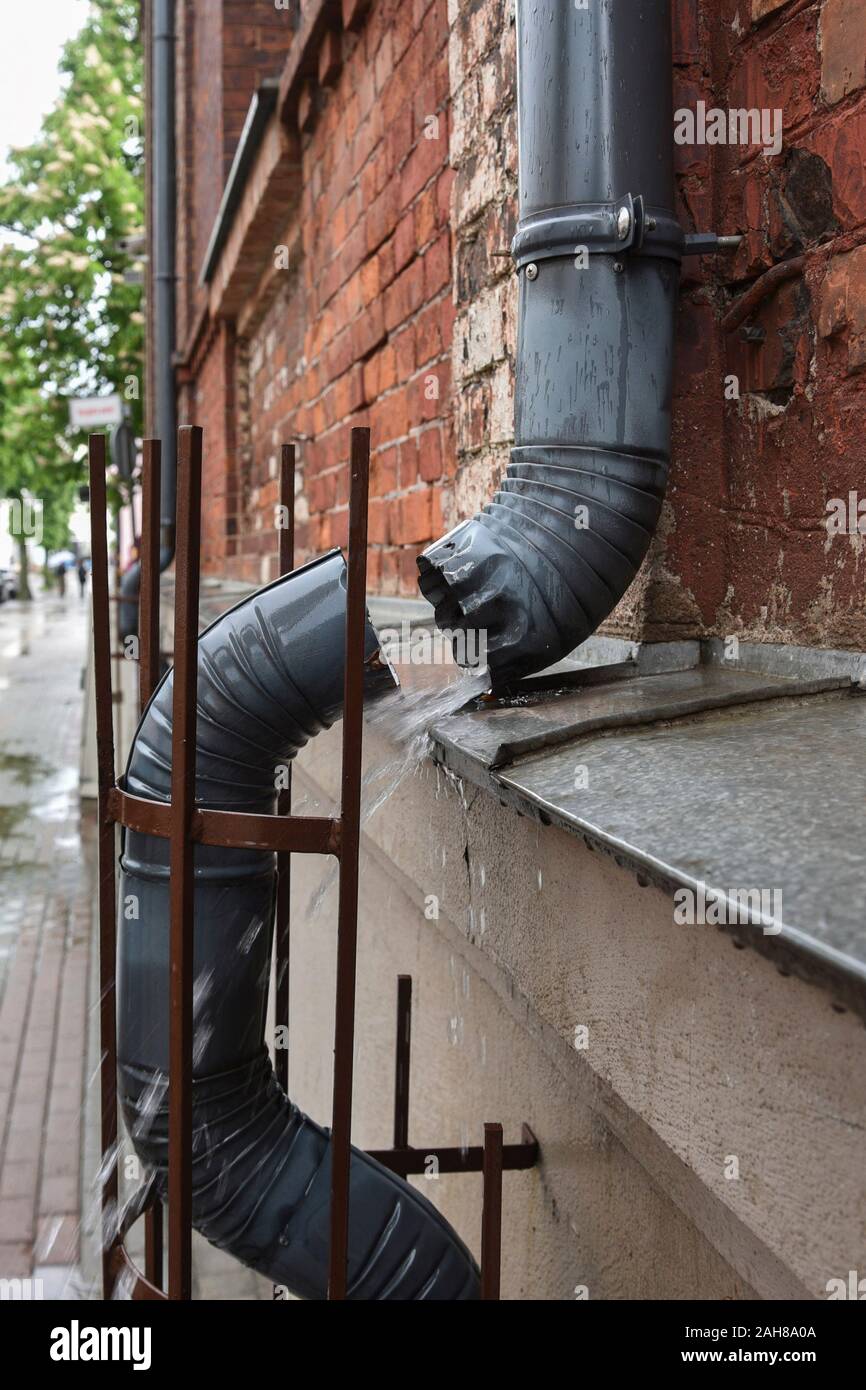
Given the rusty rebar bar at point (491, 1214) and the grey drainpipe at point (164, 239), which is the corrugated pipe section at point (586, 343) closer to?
the rusty rebar bar at point (491, 1214)

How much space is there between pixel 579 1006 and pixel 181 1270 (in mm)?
553

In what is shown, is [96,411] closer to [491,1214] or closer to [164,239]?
[164,239]

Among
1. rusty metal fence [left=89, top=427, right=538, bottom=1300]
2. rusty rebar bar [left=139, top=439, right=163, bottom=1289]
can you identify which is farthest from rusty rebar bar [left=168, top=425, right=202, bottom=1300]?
rusty rebar bar [left=139, top=439, right=163, bottom=1289]

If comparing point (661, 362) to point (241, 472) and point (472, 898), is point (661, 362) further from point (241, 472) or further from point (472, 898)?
point (241, 472)

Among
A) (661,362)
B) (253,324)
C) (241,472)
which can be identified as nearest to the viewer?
(661,362)

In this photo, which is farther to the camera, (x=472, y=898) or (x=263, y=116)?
(x=263, y=116)

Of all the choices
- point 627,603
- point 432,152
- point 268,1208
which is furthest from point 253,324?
point 268,1208

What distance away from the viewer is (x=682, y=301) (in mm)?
1816

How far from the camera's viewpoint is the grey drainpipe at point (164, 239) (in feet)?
33.4

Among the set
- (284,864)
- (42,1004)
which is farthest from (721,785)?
(42,1004)

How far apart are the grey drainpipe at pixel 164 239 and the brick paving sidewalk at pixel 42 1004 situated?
171 centimetres

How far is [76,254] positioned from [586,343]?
1621 centimetres

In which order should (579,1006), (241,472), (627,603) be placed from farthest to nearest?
1. (241,472)
2. (627,603)
3. (579,1006)

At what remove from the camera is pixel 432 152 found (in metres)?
2.83
